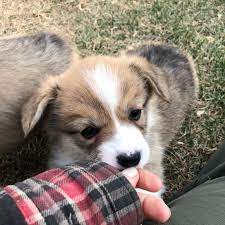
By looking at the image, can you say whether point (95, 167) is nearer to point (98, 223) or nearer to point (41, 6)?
point (98, 223)

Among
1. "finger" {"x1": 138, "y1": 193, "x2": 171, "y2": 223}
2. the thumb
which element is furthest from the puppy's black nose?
"finger" {"x1": 138, "y1": 193, "x2": 171, "y2": 223}

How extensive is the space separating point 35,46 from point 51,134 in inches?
27.7

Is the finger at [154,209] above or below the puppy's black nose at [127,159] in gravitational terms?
above

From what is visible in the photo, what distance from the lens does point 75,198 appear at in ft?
6.52

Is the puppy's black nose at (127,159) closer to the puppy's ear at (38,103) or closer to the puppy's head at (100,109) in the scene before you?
the puppy's head at (100,109)

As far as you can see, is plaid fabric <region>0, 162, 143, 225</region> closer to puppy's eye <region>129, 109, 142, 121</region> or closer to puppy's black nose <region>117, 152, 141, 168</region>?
puppy's black nose <region>117, 152, 141, 168</region>

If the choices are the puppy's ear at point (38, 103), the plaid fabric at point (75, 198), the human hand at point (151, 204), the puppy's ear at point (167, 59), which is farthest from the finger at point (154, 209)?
the puppy's ear at point (167, 59)

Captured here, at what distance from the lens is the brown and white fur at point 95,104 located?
2.94m

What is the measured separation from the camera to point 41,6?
482 centimetres

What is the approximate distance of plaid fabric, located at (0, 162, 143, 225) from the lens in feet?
6.18

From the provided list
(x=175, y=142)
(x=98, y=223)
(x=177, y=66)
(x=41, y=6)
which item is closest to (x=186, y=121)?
(x=175, y=142)

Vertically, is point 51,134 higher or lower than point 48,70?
lower

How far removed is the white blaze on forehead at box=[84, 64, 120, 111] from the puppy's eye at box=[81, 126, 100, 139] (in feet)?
0.55

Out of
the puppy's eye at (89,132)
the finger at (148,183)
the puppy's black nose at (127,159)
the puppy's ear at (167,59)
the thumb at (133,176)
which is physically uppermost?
the puppy's ear at (167,59)
